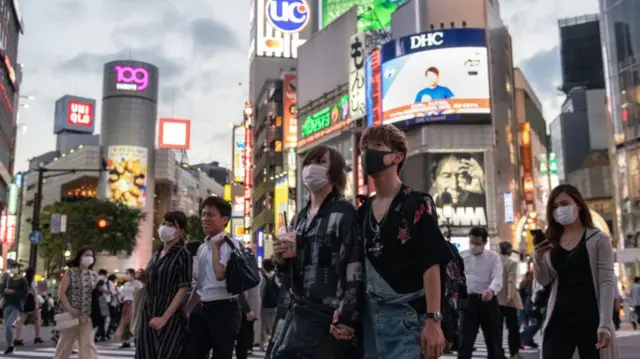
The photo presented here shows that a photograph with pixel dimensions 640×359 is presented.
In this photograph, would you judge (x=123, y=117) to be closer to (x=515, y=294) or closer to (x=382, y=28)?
(x=382, y=28)

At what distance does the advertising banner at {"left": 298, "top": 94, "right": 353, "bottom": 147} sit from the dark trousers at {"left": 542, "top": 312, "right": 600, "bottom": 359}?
4224 centimetres

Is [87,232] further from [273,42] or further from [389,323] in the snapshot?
[389,323]

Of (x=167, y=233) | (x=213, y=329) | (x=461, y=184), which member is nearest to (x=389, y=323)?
(x=213, y=329)

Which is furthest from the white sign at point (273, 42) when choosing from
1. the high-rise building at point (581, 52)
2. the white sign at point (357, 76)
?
the white sign at point (357, 76)

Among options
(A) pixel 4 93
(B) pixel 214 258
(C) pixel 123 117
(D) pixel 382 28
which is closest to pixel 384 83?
(D) pixel 382 28

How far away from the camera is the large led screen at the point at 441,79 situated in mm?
40250

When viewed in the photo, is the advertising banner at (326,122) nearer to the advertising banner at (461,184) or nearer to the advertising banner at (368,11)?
the advertising banner at (368,11)

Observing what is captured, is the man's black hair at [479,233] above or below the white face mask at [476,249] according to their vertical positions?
above

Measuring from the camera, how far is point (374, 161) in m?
3.44

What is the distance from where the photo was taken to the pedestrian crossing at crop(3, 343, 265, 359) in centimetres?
1141

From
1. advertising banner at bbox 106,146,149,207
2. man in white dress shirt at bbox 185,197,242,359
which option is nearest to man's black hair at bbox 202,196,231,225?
man in white dress shirt at bbox 185,197,242,359

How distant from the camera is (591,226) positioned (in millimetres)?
4602

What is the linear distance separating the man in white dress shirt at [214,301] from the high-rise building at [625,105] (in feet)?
120

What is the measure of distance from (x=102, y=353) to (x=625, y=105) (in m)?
35.7
